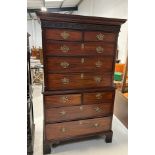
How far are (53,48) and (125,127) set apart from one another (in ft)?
5.66

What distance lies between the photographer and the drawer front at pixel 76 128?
2086mm

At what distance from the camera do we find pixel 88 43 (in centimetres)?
198

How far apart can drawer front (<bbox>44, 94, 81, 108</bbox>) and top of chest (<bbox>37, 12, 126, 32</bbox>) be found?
2.52ft

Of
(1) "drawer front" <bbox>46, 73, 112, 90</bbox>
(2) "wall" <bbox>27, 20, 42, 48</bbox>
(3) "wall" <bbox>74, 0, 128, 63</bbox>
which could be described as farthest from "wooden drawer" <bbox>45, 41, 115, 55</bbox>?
(2) "wall" <bbox>27, 20, 42, 48</bbox>

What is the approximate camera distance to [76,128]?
85.9 inches

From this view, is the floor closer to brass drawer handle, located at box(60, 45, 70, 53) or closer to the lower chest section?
the lower chest section

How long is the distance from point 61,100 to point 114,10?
326cm

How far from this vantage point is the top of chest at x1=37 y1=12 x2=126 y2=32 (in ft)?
5.82

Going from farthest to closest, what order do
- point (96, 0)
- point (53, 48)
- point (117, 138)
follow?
1. point (96, 0)
2. point (117, 138)
3. point (53, 48)

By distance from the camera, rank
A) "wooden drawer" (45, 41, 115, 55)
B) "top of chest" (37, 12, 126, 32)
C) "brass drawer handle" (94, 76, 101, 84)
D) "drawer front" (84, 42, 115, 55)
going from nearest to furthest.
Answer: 1. "top of chest" (37, 12, 126, 32)
2. "wooden drawer" (45, 41, 115, 55)
3. "drawer front" (84, 42, 115, 55)
4. "brass drawer handle" (94, 76, 101, 84)

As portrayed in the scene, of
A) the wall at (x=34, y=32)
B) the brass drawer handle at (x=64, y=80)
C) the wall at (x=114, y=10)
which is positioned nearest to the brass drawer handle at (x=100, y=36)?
the brass drawer handle at (x=64, y=80)
